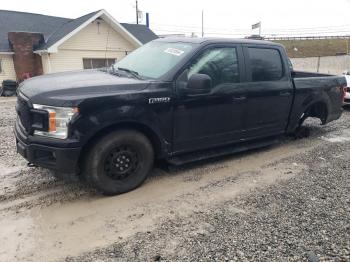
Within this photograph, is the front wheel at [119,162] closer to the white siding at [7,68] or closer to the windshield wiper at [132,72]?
the windshield wiper at [132,72]

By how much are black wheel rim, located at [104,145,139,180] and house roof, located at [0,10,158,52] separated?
51.4ft

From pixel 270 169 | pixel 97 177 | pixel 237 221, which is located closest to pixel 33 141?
pixel 97 177

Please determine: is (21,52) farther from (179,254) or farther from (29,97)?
(179,254)

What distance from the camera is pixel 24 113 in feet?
13.0

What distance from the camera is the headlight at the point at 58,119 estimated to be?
3.68 metres

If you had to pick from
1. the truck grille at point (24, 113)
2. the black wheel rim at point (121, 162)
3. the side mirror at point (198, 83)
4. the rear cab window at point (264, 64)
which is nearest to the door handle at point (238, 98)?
the rear cab window at point (264, 64)

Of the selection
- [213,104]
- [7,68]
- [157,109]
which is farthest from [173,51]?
[7,68]

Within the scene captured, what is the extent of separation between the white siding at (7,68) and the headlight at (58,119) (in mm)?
18172

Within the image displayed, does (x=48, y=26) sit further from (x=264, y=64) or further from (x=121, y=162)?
(x=121, y=162)

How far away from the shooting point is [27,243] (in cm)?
323

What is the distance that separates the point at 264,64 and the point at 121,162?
293 cm

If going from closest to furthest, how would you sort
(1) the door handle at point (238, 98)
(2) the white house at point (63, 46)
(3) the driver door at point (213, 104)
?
1. (3) the driver door at point (213, 104)
2. (1) the door handle at point (238, 98)
3. (2) the white house at point (63, 46)

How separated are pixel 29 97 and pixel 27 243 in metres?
1.61

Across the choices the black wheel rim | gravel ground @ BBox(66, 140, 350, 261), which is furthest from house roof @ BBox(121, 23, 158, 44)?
gravel ground @ BBox(66, 140, 350, 261)
